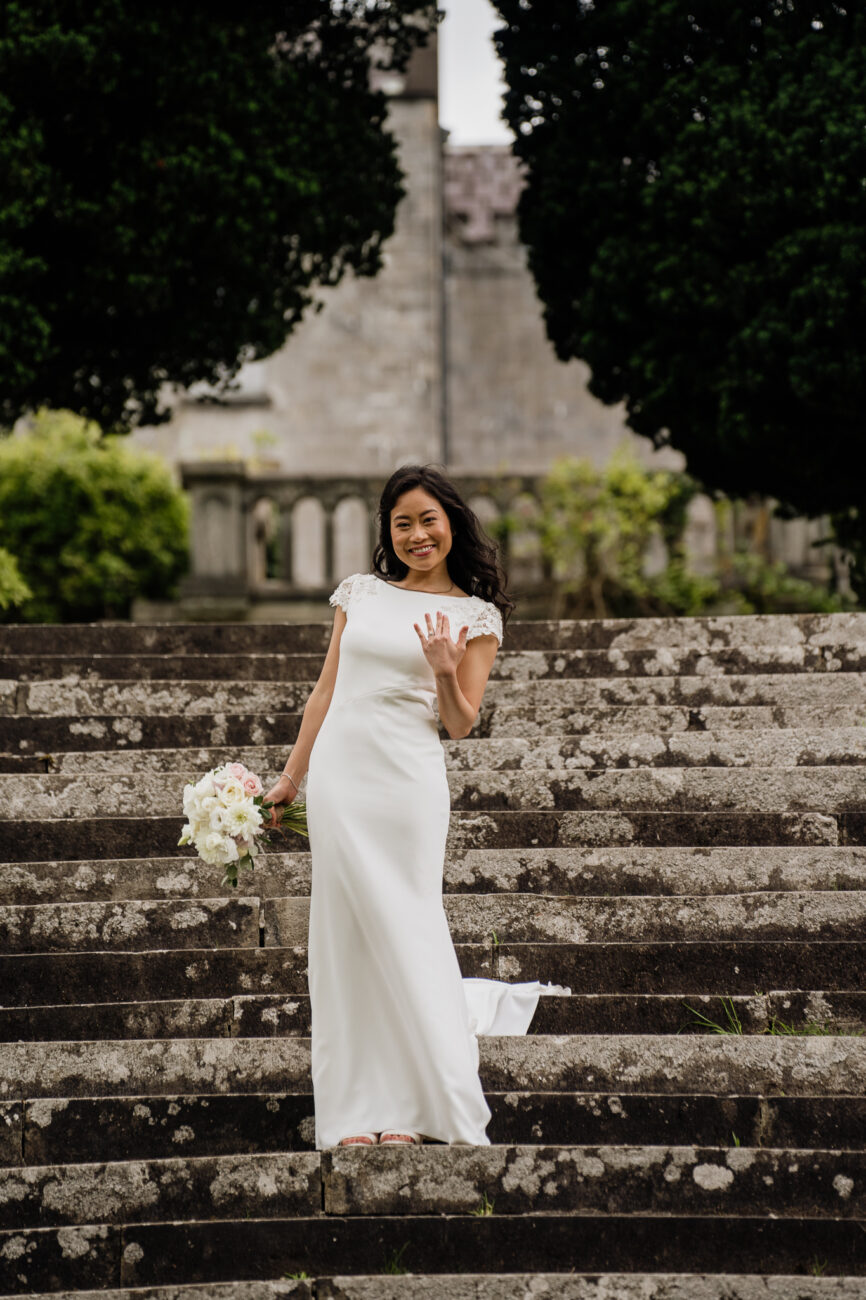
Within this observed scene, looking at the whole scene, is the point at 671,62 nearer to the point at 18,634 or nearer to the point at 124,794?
the point at 18,634

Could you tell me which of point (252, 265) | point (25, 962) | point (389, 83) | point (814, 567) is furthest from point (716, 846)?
point (389, 83)

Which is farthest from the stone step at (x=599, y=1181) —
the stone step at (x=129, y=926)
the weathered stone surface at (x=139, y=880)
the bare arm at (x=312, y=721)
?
the weathered stone surface at (x=139, y=880)

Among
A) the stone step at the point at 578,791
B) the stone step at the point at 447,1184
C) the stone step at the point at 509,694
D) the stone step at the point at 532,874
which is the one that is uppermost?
the stone step at the point at 509,694

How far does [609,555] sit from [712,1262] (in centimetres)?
830

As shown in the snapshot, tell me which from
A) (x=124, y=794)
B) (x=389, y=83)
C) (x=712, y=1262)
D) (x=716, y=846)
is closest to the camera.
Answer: (x=712, y=1262)

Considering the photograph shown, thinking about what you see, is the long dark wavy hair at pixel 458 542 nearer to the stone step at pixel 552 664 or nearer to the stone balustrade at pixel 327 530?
the stone step at pixel 552 664

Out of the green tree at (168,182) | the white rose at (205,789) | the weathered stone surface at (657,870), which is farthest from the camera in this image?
the green tree at (168,182)

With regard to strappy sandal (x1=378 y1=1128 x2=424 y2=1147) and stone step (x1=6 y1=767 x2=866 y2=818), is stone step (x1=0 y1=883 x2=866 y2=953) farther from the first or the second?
strappy sandal (x1=378 y1=1128 x2=424 y2=1147)

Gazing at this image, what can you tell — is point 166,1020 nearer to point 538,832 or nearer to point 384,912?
point 384,912

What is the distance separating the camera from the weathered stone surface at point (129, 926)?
Answer: 4293 millimetres

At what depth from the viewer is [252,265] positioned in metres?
8.54

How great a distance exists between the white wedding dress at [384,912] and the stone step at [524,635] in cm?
297

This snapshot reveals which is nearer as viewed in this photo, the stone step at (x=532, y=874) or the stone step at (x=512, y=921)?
the stone step at (x=512, y=921)

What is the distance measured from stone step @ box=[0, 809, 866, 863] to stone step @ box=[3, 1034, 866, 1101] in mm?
1127
